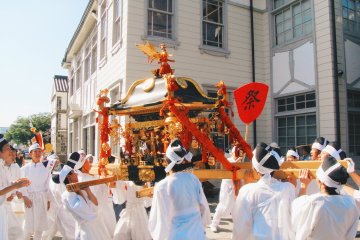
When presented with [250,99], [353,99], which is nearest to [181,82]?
[250,99]

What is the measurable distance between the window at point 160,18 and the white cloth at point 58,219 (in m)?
5.58

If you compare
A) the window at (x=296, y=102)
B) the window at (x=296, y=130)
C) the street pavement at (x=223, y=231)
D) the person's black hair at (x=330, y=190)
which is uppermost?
the window at (x=296, y=102)

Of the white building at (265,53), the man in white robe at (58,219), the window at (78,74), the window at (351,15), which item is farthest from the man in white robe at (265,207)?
the window at (78,74)

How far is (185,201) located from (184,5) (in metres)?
8.32

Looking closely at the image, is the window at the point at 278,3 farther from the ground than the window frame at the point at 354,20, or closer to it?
farther from the ground

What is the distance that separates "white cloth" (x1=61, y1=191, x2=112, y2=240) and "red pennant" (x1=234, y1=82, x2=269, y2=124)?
2.46m

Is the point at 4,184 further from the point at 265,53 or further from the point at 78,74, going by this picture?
the point at 78,74

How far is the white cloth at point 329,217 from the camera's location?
2826 mm

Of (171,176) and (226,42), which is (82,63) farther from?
(171,176)

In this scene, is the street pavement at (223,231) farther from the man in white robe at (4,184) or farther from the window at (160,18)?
the window at (160,18)

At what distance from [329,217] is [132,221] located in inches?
137

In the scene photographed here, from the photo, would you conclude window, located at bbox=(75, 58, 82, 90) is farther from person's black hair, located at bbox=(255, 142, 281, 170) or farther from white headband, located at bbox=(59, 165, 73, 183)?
person's black hair, located at bbox=(255, 142, 281, 170)

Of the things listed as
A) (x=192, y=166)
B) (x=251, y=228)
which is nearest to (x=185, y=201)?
(x=251, y=228)

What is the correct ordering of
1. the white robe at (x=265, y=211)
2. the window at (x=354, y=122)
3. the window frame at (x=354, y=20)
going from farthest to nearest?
the window frame at (x=354, y=20)
the window at (x=354, y=122)
the white robe at (x=265, y=211)
